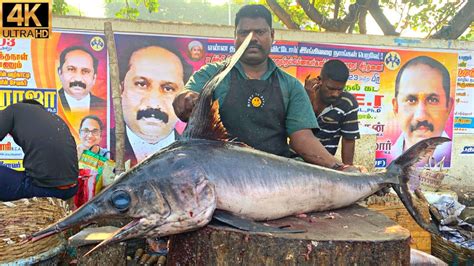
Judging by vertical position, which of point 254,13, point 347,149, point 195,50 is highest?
point 195,50

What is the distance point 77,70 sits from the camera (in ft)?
20.7

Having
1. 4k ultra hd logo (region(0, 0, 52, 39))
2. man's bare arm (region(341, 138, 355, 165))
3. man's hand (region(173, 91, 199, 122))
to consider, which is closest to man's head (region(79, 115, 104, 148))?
4k ultra hd logo (region(0, 0, 52, 39))

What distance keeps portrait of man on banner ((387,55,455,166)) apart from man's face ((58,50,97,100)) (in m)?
5.21

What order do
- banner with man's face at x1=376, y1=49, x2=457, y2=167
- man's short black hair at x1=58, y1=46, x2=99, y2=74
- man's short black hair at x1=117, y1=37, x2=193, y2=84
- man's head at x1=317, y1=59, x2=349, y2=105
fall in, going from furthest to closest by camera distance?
banner with man's face at x1=376, y1=49, x2=457, y2=167, man's short black hair at x1=117, y1=37, x2=193, y2=84, man's short black hair at x1=58, y1=46, x2=99, y2=74, man's head at x1=317, y1=59, x2=349, y2=105

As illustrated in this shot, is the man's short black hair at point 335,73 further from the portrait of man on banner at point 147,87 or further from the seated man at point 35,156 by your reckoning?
the portrait of man on banner at point 147,87

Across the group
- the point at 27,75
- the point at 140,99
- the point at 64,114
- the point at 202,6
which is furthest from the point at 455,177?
the point at 202,6

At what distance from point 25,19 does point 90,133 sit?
76.7 inches

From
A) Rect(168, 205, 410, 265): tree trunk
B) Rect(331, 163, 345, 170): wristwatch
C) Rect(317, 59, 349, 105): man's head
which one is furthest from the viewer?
Rect(317, 59, 349, 105): man's head

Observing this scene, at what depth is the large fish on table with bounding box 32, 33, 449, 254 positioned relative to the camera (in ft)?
5.82

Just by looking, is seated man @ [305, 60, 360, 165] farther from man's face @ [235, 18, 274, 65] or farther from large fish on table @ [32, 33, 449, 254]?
large fish on table @ [32, 33, 449, 254]

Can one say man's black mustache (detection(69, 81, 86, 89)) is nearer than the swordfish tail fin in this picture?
No

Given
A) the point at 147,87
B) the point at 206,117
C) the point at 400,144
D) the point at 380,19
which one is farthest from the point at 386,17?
the point at 206,117

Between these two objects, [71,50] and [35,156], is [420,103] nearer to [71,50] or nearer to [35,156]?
[71,50]

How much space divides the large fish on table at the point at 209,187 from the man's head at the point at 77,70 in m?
4.76
